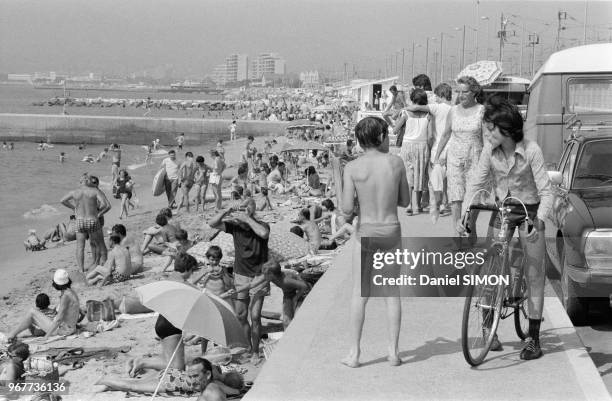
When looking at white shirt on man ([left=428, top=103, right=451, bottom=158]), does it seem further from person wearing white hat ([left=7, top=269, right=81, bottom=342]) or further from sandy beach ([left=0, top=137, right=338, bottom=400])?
person wearing white hat ([left=7, top=269, right=81, bottom=342])

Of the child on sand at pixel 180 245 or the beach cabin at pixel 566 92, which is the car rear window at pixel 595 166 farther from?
the child on sand at pixel 180 245

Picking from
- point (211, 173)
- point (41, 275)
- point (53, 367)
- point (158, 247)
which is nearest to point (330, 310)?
point (53, 367)

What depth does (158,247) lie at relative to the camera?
1633cm

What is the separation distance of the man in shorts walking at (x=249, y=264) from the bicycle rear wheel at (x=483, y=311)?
3.75 meters

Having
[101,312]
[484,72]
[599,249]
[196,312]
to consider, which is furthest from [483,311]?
[484,72]

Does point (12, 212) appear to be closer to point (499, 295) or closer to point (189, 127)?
point (499, 295)

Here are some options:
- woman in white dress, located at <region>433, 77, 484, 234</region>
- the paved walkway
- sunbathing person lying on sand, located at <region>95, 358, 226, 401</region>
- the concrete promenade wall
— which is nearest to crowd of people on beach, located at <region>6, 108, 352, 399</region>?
sunbathing person lying on sand, located at <region>95, 358, 226, 401</region>

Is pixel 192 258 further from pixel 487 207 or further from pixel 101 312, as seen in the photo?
pixel 487 207

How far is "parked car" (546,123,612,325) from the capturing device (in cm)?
701

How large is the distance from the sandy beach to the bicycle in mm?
3191

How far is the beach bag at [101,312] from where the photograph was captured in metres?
11.2

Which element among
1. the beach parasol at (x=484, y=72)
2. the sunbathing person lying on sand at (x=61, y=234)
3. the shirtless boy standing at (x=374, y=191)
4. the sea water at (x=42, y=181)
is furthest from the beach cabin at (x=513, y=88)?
the shirtless boy standing at (x=374, y=191)

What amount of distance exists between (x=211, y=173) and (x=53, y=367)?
13709 millimetres

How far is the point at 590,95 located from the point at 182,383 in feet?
25.0
